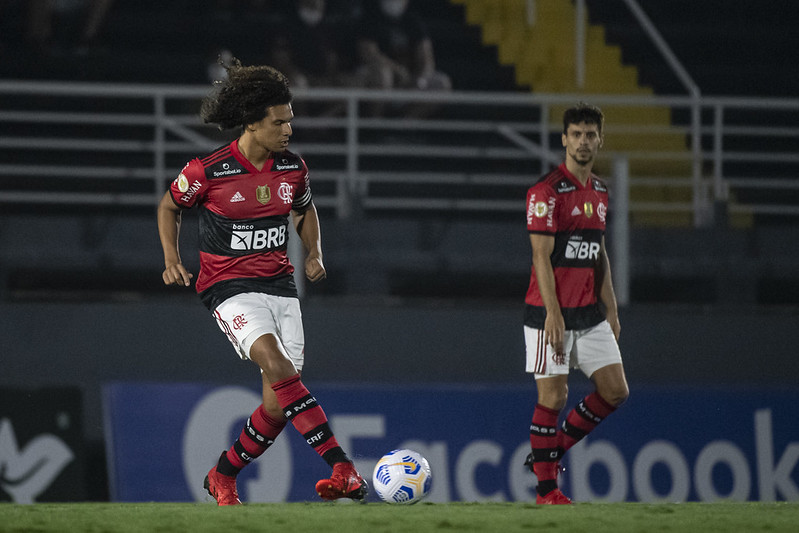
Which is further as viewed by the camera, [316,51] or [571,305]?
[316,51]

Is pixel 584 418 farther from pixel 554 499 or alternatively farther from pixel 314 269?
pixel 314 269

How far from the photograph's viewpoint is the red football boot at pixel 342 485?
16.7ft

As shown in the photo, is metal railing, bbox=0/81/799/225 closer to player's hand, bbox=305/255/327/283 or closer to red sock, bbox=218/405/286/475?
player's hand, bbox=305/255/327/283

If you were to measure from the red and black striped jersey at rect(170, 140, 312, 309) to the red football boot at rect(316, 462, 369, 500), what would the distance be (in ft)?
2.95

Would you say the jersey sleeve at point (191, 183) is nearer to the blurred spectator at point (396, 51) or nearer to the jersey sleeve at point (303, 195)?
the jersey sleeve at point (303, 195)

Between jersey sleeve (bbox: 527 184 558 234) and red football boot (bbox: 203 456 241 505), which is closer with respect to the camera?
red football boot (bbox: 203 456 241 505)

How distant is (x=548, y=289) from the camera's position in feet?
19.6

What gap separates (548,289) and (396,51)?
5549 mm

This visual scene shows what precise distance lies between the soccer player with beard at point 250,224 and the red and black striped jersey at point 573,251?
4.18 ft

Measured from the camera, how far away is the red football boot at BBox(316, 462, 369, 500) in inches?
201

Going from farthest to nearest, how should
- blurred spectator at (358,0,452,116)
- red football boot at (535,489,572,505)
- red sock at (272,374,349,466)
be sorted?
1. blurred spectator at (358,0,452,116)
2. red football boot at (535,489,572,505)
3. red sock at (272,374,349,466)

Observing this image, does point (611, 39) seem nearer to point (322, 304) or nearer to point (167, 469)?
point (322, 304)

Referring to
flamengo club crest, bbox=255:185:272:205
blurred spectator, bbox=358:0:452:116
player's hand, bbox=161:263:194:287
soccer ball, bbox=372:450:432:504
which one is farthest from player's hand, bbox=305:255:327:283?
blurred spectator, bbox=358:0:452:116

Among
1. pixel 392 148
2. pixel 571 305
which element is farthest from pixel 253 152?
pixel 392 148
